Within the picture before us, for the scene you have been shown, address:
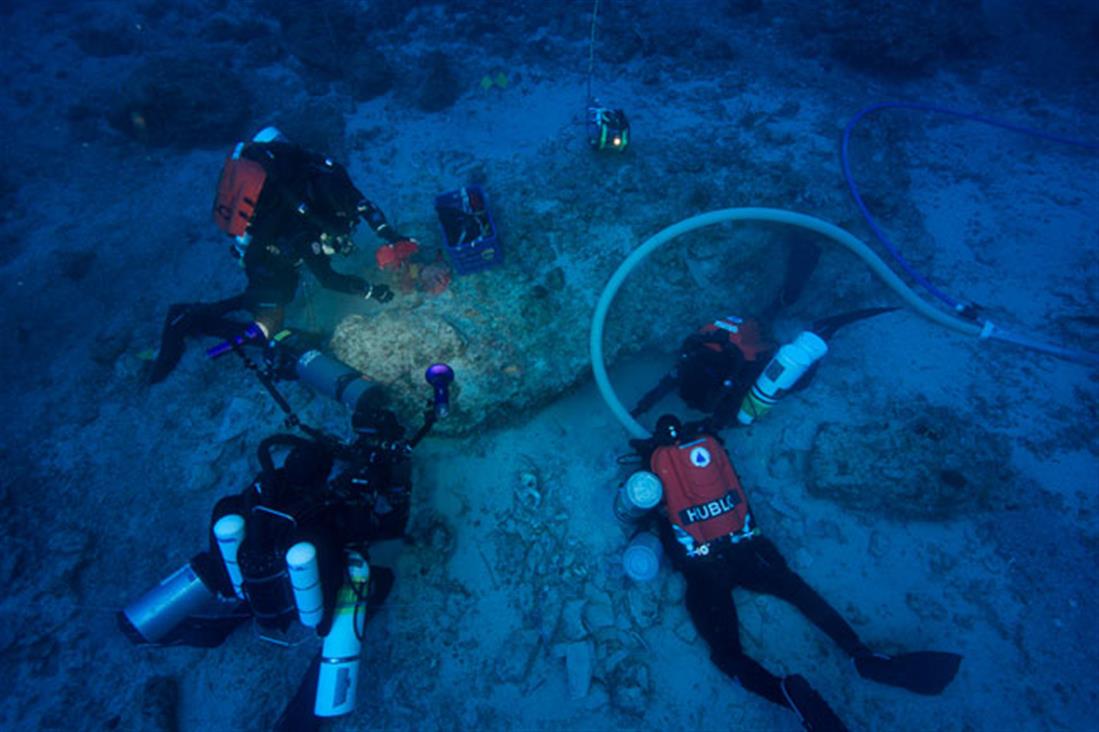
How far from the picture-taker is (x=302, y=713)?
3.97m

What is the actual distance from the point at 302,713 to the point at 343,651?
3.49ft

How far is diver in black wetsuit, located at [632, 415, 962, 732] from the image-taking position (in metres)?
4.09

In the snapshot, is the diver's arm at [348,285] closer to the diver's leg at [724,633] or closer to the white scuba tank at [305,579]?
the white scuba tank at [305,579]

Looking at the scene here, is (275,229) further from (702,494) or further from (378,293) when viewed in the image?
(702,494)

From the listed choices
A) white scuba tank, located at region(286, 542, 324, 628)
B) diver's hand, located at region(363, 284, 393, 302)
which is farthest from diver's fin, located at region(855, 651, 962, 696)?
diver's hand, located at region(363, 284, 393, 302)

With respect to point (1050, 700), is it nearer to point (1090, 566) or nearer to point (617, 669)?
point (1090, 566)

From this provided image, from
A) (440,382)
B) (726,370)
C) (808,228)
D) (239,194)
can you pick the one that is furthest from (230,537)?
(808,228)

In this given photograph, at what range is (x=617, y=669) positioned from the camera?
4.24m

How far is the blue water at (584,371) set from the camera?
4277mm

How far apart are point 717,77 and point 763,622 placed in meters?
8.73

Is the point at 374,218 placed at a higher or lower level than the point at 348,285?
higher

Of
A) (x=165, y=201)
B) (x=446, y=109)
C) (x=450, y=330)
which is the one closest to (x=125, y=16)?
(x=165, y=201)

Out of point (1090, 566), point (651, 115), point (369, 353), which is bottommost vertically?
point (1090, 566)

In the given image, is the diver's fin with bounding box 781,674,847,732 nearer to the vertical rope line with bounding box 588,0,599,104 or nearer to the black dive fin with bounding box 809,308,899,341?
the black dive fin with bounding box 809,308,899,341
